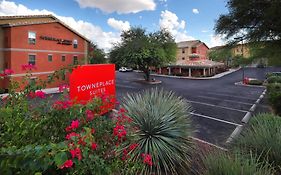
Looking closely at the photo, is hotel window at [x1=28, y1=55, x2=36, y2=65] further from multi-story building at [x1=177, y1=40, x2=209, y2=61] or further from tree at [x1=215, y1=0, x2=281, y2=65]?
multi-story building at [x1=177, y1=40, x2=209, y2=61]

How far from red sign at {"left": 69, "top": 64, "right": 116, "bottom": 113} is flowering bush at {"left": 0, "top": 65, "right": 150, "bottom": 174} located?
3725mm

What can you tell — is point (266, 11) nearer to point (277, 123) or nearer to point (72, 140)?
point (277, 123)

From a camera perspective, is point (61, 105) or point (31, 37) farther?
point (31, 37)

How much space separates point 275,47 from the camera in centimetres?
1280

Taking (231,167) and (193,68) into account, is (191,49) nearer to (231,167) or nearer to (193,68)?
(193,68)

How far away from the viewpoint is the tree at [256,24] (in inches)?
431

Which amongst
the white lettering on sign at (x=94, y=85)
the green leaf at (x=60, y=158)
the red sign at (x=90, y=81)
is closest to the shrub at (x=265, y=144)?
the green leaf at (x=60, y=158)

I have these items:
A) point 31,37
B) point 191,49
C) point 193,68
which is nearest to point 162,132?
point 31,37

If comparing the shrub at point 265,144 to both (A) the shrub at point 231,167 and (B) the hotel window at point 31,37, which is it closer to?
(A) the shrub at point 231,167

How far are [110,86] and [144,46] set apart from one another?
21333 millimetres

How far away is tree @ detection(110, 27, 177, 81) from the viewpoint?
98.9 feet

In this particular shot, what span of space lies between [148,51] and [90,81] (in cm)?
2232

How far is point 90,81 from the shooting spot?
8.51 meters

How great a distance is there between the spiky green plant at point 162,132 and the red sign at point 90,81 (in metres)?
1.65
